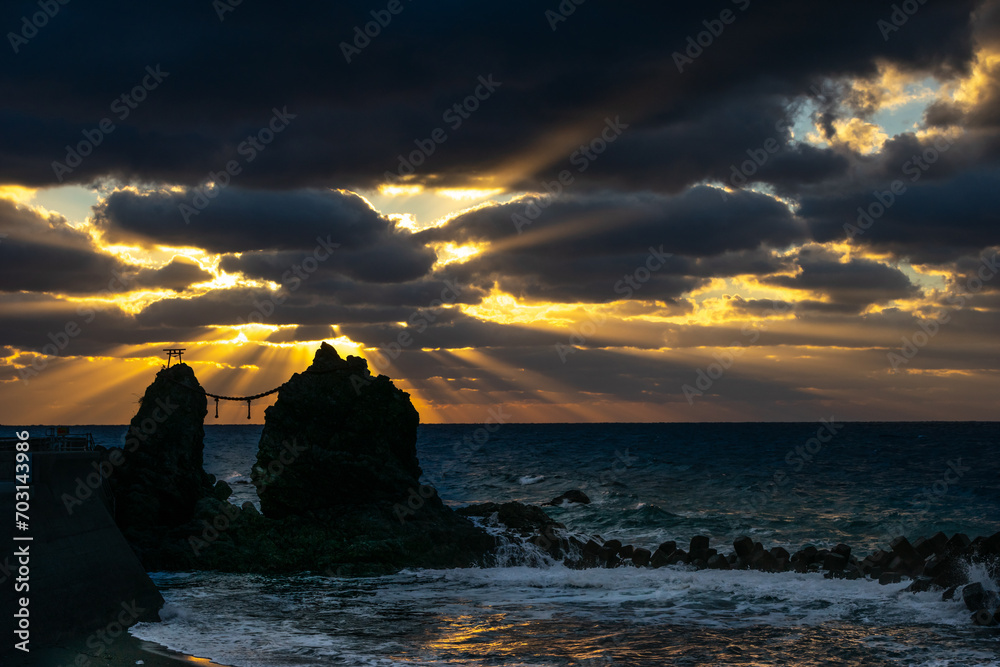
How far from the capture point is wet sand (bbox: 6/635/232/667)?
18859mm

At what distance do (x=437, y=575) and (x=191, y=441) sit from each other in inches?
638

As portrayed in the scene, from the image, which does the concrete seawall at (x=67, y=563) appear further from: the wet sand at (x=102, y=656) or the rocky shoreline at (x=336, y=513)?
the rocky shoreline at (x=336, y=513)

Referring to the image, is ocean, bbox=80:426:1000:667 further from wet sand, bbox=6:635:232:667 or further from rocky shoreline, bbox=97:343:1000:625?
rocky shoreline, bbox=97:343:1000:625

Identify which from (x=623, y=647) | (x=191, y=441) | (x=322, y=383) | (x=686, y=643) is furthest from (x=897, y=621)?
(x=191, y=441)

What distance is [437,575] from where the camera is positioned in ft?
108

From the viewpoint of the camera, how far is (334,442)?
3862 cm

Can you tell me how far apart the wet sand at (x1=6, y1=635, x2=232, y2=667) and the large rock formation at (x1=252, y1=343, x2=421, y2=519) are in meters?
16.9

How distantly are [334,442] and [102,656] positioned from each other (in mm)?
19272

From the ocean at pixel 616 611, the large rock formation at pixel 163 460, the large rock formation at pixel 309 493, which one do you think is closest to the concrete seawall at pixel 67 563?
the ocean at pixel 616 611

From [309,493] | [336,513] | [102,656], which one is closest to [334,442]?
[309,493]

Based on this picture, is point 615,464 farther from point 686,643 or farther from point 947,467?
point 686,643

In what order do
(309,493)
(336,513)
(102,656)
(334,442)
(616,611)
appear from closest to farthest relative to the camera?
1. (102,656)
2. (616,611)
3. (336,513)
4. (309,493)
5. (334,442)

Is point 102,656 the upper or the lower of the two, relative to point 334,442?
lower

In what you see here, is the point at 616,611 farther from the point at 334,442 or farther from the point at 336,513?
the point at 334,442
